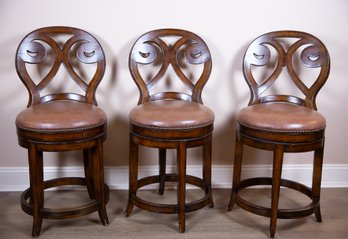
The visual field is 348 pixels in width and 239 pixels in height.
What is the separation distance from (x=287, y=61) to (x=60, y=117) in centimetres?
134

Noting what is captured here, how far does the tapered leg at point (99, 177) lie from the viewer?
229 cm

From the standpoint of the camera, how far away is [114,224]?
2430mm

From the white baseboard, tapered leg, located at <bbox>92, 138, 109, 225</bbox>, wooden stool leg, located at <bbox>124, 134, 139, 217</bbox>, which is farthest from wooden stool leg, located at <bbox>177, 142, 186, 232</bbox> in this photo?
the white baseboard

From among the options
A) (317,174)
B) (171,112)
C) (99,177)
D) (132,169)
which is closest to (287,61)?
(317,174)

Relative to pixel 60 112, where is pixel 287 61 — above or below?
above

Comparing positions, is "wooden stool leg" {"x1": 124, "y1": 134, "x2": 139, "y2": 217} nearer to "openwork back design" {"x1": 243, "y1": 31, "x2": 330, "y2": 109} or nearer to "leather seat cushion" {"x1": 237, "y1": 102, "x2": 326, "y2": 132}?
"leather seat cushion" {"x1": 237, "y1": 102, "x2": 326, "y2": 132}

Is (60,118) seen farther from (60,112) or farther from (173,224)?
(173,224)

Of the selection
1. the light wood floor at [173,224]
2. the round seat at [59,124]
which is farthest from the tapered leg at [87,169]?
the round seat at [59,124]

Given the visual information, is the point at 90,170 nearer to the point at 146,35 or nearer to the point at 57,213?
the point at 57,213

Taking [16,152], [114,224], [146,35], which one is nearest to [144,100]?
[146,35]

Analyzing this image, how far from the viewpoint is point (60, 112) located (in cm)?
223

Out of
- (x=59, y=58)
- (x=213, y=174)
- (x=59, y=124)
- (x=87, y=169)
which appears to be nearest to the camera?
(x=59, y=124)

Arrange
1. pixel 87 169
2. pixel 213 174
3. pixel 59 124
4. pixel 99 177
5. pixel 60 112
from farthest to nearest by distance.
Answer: pixel 213 174
pixel 87 169
pixel 99 177
pixel 60 112
pixel 59 124

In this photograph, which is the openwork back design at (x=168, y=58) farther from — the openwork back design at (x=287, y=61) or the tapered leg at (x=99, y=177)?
the tapered leg at (x=99, y=177)
